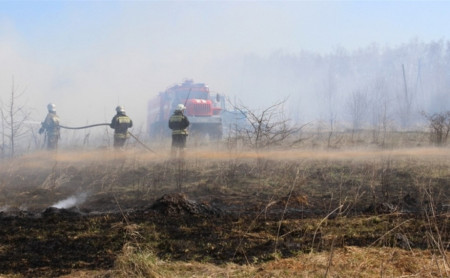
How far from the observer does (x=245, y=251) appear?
4.80 metres

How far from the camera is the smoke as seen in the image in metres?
8.97

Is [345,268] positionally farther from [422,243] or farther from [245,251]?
[422,243]

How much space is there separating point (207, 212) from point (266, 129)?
480cm

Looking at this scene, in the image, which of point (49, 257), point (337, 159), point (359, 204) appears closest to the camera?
point (49, 257)

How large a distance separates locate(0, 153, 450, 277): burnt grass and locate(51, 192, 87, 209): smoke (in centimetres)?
13

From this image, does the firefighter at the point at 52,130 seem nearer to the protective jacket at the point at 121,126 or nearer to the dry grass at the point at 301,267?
the protective jacket at the point at 121,126

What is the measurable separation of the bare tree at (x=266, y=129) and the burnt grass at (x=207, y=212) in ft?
1.70

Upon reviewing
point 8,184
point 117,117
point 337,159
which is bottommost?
point 8,184

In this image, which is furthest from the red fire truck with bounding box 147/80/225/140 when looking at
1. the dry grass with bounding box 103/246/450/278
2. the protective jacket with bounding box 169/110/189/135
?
the dry grass with bounding box 103/246/450/278

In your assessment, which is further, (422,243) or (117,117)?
(117,117)

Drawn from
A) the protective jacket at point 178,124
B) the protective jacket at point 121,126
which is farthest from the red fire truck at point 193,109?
the protective jacket at point 178,124

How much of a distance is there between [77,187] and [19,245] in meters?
5.99

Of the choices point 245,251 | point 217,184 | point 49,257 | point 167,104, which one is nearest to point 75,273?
point 49,257

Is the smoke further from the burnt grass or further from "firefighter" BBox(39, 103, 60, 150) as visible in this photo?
"firefighter" BBox(39, 103, 60, 150)
